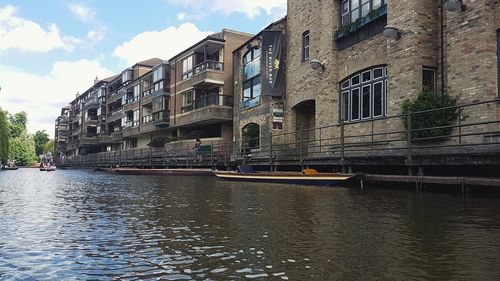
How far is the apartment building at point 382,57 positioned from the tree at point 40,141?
119396mm

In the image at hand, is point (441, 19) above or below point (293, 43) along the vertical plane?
below

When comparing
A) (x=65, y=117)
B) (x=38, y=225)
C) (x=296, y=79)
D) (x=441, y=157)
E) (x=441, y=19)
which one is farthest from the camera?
(x=65, y=117)

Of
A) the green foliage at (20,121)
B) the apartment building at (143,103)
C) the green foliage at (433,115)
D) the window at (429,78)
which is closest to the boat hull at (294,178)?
the green foliage at (433,115)

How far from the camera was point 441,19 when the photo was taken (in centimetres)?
1619

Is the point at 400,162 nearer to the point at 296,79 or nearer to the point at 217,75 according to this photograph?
the point at 296,79

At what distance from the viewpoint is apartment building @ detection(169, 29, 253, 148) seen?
37.2m

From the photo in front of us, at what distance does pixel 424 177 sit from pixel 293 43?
15.3m

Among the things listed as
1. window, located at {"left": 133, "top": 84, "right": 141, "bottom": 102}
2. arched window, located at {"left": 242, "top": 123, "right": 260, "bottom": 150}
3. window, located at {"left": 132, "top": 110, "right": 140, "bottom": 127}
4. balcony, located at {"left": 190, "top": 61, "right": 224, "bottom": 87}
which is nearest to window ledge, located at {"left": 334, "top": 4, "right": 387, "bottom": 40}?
arched window, located at {"left": 242, "top": 123, "right": 260, "bottom": 150}

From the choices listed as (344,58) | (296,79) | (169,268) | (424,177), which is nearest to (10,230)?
(169,268)

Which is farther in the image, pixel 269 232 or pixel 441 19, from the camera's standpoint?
pixel 441 19

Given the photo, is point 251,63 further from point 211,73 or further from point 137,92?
point 137,92

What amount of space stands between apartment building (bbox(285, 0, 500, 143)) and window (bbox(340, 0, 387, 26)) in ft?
0.14

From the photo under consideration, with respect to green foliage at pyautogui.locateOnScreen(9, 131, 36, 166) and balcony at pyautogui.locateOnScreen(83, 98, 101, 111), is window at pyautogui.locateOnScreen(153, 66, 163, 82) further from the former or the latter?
green foliage at pyautogui.locateOnScreen(9, 131, 36, 166)

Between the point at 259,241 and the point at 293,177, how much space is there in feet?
35.0
